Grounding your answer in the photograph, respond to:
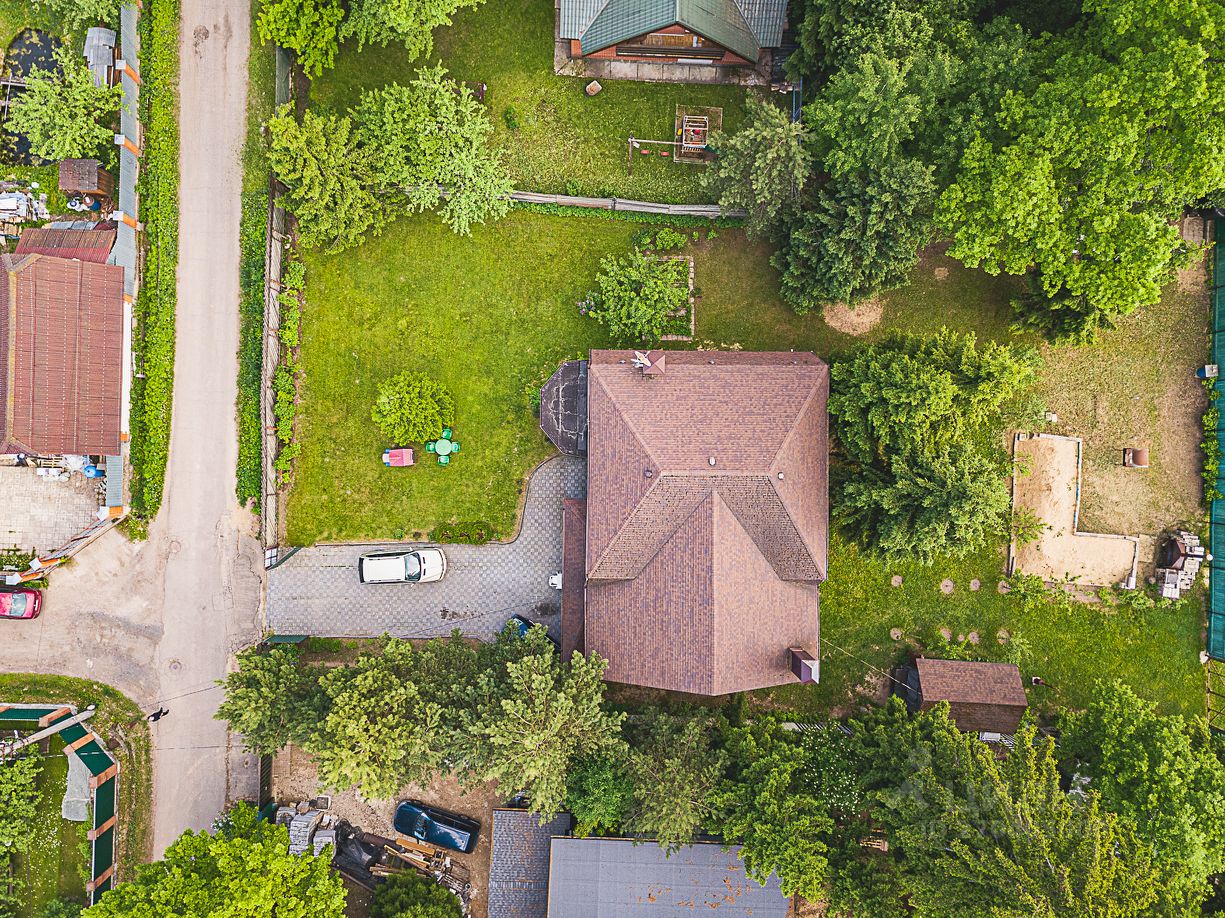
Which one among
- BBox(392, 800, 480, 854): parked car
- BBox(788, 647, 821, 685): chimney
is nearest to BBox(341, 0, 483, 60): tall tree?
BBox(788, 647, 821, 685): chimney

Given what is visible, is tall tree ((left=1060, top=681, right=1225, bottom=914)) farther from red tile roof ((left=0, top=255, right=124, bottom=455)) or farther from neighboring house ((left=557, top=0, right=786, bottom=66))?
red tile roof ((left=0, top=255, right=124, bottom=455))

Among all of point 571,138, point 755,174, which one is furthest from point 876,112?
point 571,138

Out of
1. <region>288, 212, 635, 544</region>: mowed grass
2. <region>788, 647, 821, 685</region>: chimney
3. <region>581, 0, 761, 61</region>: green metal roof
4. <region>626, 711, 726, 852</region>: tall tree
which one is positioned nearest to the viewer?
<region>626, 711, 726, 852</region>: tall tree

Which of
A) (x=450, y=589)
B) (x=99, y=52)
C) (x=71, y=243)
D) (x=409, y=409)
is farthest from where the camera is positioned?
(x=450, y=589)

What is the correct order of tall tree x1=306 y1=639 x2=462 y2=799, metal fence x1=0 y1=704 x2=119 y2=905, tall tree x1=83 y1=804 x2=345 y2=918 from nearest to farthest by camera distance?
tall tree x1=306 y1=639 x2=462 y2=799, tall tree x1=83 y1=804 x2=345 y2=918, metal fence x1=0 y1=704 x2=119 y2=905


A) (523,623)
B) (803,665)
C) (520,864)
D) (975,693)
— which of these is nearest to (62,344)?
(523,623)

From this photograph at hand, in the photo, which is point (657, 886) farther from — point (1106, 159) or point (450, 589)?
point (1106, 159)
